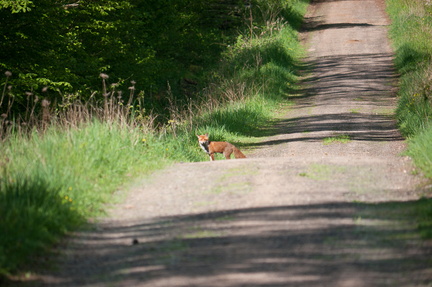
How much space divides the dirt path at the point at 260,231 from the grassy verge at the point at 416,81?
0.94 feet

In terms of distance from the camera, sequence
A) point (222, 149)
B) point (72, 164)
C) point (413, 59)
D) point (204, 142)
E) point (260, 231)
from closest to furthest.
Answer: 1. point (260, 231)
2. point (72, 164)
3. point (222, 149)
4. point (204, 142)
5. point (413, 59)

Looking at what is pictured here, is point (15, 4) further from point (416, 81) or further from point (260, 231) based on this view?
point (260, 231)

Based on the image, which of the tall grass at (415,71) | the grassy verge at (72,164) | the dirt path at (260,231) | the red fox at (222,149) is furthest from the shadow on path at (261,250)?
the red fox at (222,149)

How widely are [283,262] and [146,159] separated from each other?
193 inches

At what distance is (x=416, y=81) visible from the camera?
17.8m

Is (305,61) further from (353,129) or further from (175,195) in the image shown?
(175,195)

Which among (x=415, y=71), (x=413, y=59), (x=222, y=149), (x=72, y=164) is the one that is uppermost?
(x=72, y=164)

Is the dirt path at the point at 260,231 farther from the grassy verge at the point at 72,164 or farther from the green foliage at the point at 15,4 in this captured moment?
the green foliage at the point at 15,4

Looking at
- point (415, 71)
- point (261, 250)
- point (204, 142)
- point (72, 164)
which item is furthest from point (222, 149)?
point (415, 71)

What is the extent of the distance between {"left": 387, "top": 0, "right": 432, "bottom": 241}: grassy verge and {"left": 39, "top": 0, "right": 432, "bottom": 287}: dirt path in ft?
0.94

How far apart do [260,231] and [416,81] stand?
12.7 metres

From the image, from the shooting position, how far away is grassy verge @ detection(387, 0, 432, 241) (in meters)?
8.90

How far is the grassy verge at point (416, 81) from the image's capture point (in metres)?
8.90

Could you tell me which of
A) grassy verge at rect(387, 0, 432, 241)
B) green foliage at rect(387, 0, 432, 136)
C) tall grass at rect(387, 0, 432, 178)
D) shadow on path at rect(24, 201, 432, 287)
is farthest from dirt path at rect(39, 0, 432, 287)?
green foliage at rect(387, 0, 432, 136)
